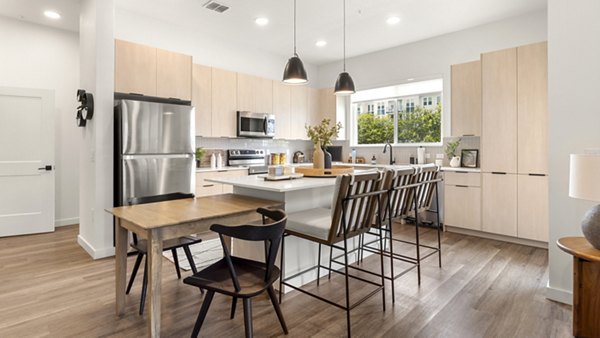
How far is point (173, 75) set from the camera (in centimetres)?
443

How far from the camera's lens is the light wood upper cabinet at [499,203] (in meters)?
4.09

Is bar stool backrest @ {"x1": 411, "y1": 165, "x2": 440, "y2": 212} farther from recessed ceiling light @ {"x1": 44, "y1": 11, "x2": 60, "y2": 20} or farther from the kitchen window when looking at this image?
recessed ceiling light @ {"x1": 44, "y1": 11, "x2": 60, "y2": 20}

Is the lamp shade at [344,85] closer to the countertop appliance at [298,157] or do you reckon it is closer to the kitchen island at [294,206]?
the kitchen island at [294,206]

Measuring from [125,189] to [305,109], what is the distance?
3950 mm

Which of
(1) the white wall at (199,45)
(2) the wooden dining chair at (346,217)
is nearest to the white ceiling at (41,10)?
(1) the white wall at (199,45)

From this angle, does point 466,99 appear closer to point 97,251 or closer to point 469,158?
point 469,158

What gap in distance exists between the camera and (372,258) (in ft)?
11.9

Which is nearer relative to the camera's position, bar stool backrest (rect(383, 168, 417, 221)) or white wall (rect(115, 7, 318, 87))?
bar stool backrest (rect(383, 168, 417, 221))

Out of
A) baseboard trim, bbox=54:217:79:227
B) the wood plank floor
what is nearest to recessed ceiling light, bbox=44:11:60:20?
baseboard trim, bbox=54:217:79:227

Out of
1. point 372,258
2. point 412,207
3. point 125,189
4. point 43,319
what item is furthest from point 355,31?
point 43,319

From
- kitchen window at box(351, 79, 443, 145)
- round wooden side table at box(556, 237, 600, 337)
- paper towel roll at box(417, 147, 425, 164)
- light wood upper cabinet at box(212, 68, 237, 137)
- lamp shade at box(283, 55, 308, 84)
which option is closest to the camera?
round wooden side table at box(556, 237, 600, 337)

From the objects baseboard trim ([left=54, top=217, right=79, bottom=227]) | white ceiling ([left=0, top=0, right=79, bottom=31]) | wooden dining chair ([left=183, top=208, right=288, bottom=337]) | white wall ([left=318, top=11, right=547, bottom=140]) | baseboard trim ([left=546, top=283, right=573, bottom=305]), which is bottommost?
baseboard trim ([left=546, top=283, right=573, bottom=305])

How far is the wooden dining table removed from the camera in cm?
184

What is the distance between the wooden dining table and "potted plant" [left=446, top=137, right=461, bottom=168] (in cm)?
343
